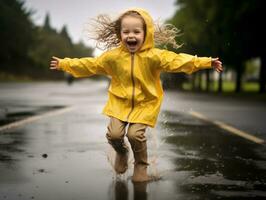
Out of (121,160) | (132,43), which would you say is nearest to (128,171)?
(121,160)

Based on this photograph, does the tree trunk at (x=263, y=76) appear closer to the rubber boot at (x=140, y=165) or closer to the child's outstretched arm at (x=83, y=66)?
the child's outstretched arm at (x=83, y=66)

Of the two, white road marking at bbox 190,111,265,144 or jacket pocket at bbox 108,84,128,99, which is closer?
jacket pocket at bbox 108,84,128,99

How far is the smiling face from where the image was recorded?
6.14m

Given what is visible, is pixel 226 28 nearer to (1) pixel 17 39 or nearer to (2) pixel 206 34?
(2) pixel 206 34

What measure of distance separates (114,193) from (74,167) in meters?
1.62

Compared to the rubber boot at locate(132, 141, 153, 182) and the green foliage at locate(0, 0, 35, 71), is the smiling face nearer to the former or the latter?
the rubber boot at locate(132, 141, 153, 182)

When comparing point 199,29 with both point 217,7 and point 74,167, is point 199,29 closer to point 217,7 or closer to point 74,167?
point 217,7

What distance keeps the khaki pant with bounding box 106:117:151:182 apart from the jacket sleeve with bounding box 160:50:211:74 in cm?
61

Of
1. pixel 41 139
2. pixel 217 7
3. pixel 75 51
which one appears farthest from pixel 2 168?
pixel 75 51

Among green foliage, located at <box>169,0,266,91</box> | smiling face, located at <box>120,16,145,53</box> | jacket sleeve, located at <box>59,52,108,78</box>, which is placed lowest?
jacket sleeve, located at <box>59,52,108,78</box>

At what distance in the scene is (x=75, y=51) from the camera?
495 ft

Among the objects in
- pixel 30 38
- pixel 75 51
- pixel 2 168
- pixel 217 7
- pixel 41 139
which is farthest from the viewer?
pixel 75 51

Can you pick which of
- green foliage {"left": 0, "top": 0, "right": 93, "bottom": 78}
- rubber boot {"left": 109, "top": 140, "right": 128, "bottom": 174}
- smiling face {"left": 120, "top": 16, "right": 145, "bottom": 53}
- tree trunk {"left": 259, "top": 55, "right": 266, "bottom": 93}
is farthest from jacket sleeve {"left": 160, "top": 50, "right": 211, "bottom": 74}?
green foliage {"left": 0, "top": 0, "right": 93, "bottom": 78}

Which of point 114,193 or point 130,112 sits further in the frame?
point 130,112
